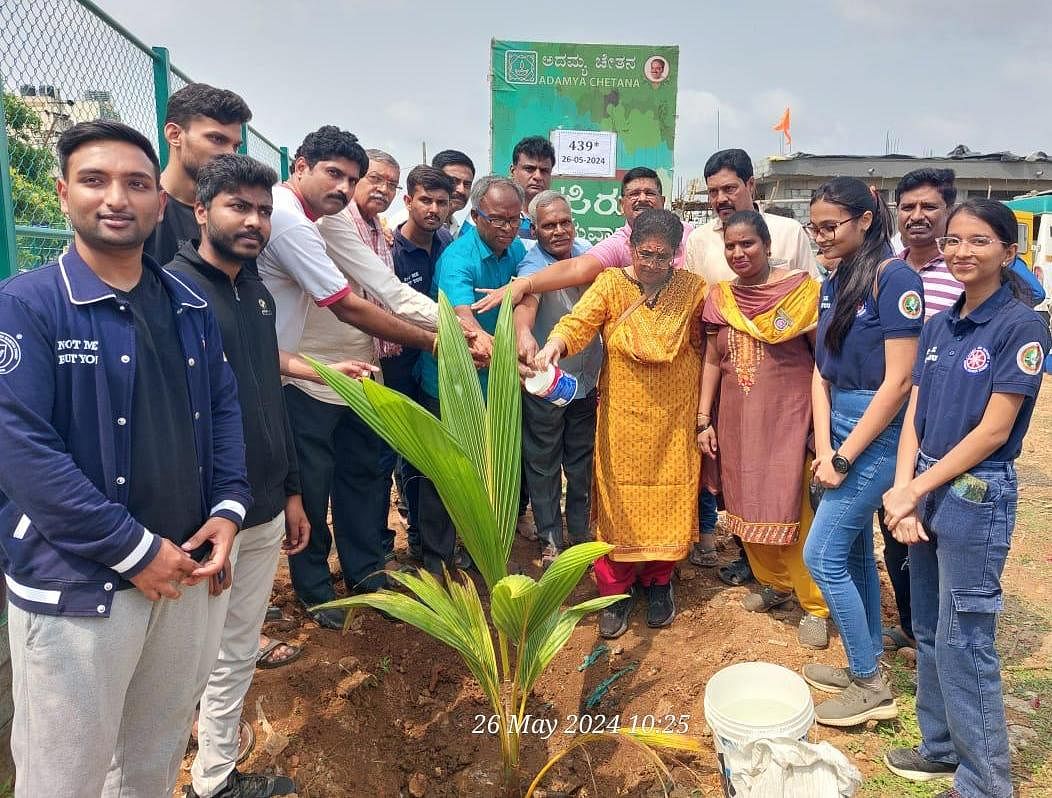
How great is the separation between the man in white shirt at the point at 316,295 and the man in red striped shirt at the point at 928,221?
1919mm

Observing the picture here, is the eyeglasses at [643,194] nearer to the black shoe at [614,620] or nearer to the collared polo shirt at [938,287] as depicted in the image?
the collared polo shirt at [938,287]

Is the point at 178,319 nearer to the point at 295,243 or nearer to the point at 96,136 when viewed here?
the point at 96,136

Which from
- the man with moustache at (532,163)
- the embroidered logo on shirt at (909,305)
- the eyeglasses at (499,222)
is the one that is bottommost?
the embroidered logo on shirt at (909,305)

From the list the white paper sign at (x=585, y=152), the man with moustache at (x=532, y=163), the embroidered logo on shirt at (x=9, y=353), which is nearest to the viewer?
the embroidered logo on shirt at (x=9, y=353)

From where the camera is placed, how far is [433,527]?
3430 mm

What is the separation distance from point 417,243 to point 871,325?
2146 millimetres

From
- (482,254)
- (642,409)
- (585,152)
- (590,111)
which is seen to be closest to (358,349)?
(482,254)

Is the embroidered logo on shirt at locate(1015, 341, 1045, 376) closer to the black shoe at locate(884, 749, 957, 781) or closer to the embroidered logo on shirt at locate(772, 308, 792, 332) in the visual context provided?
the embroidered logo on shirt at locate(772, 308, 792, 332)

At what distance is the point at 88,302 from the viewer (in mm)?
1361

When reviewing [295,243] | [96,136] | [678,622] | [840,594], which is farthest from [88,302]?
[678,622]

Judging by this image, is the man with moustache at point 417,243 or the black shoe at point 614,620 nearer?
the black shoe at point 614,620

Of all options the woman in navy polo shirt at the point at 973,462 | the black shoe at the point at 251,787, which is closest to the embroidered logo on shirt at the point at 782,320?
the woman in navy polo shirt at the point at 973,462

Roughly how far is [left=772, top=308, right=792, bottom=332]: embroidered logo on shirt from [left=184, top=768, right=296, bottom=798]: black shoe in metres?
2.29

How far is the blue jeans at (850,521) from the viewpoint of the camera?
2.35 metres
